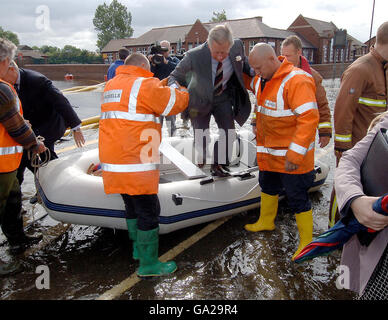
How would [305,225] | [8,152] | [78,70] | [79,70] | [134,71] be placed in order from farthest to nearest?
[78,70] < [79,70] < [305,225] < [8,152] < [134,71]

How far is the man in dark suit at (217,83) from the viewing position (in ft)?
10.6

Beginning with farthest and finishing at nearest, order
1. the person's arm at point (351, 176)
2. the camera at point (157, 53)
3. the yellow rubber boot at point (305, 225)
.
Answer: the camera at point (157, 53), the yellow rubber boot at point (305, 225), the person's arm at point (351, 176)

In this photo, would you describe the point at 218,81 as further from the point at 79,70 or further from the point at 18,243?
the point at 79,70

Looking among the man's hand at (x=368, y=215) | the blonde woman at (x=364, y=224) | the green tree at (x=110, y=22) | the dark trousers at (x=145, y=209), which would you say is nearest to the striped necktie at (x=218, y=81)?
the dark trousers at (x=145, y=209)

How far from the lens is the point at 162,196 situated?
316 centimetres

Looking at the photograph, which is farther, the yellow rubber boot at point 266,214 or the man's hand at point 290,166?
the yellow rubber boot at point 266,214

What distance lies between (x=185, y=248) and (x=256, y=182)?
1234 mm

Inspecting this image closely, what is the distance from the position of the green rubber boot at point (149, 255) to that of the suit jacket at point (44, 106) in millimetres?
1783

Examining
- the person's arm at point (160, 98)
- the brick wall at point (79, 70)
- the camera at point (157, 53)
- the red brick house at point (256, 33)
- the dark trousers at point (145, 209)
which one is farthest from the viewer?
the red brick house at point (256, 33)

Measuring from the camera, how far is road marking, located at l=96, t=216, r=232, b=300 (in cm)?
259

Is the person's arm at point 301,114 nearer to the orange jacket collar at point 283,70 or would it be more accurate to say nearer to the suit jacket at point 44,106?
the orange jacket collar at point 283,70

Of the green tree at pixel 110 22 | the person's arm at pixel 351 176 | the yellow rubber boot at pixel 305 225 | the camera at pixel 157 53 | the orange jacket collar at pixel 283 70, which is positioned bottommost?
the yellow rubber boot at pixel 305 225

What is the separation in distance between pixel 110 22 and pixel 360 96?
77.5 metres

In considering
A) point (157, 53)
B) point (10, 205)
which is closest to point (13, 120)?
point (10, 205)
